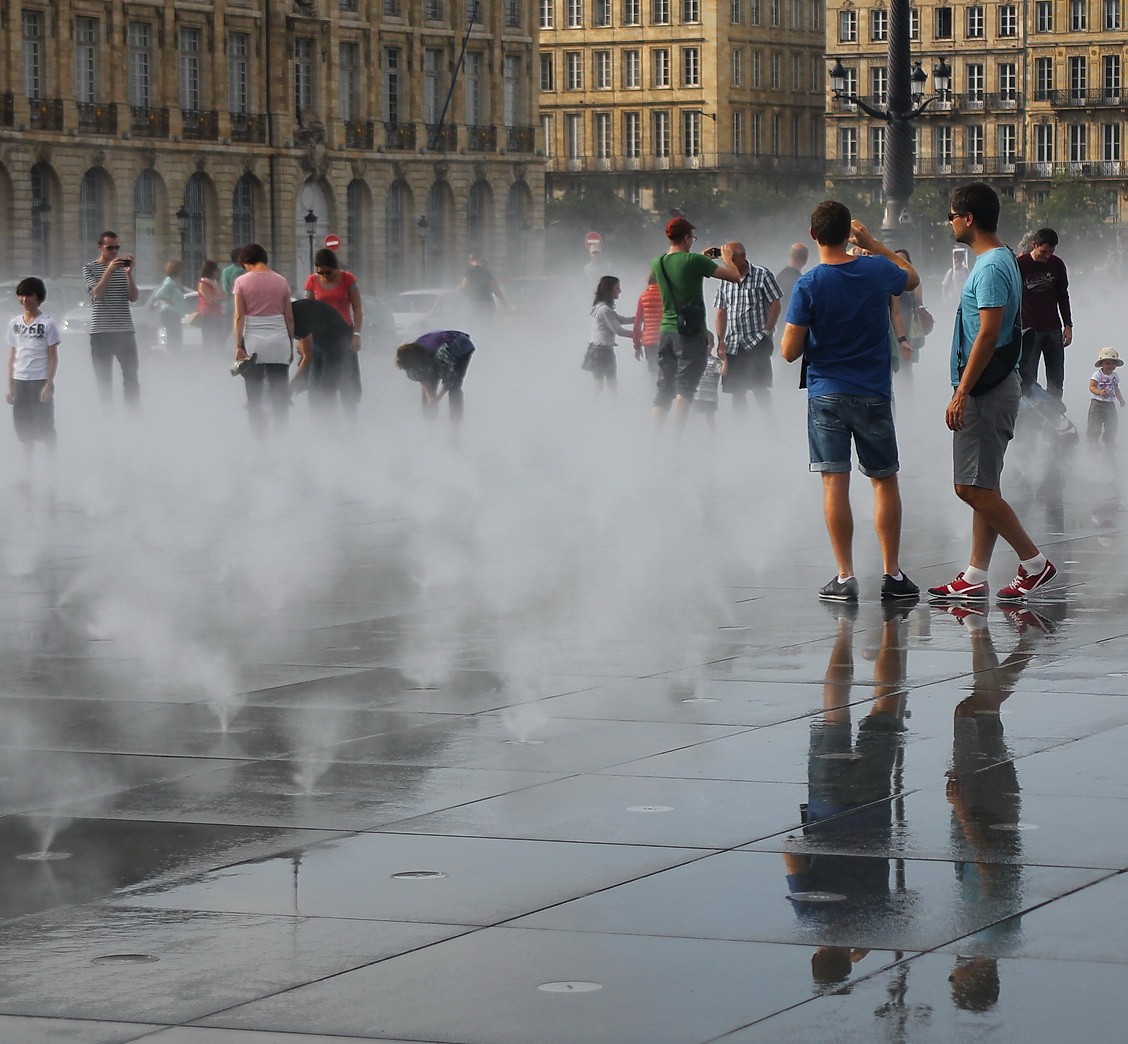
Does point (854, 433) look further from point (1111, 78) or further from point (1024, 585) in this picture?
point (1111, 78)

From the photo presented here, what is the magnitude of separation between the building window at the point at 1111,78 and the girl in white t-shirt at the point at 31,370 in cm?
11117

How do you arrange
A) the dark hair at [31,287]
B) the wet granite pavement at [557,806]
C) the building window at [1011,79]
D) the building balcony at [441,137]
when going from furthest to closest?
the building window at [1011,79]
the building balcony at [441,137]
the dark hair at [31,287]
the wet granite pavement at [557,806]

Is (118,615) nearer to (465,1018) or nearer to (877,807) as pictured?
(877,807)

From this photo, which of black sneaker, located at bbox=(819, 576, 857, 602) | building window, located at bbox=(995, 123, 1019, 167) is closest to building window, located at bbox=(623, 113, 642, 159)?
building window, located at bbox=(995, 123, 1019, 167)

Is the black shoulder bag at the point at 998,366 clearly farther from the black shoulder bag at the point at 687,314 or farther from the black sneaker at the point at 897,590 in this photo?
the black shoulder bag at the point at 687,314

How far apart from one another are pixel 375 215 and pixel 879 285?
68.3 m

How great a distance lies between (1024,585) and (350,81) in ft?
225

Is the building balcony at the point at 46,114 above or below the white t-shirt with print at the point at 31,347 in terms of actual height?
above

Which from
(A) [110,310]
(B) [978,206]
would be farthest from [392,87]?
(B) [978,206]

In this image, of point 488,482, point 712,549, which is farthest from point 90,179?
point 712,549

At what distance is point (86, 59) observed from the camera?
65188mm

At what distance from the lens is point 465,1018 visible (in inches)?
172

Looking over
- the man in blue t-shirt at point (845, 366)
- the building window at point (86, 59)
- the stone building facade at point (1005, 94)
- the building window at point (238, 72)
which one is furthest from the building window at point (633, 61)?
the man in blue t-shirt at point (845, 366)

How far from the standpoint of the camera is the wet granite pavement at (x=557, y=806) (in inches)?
178
